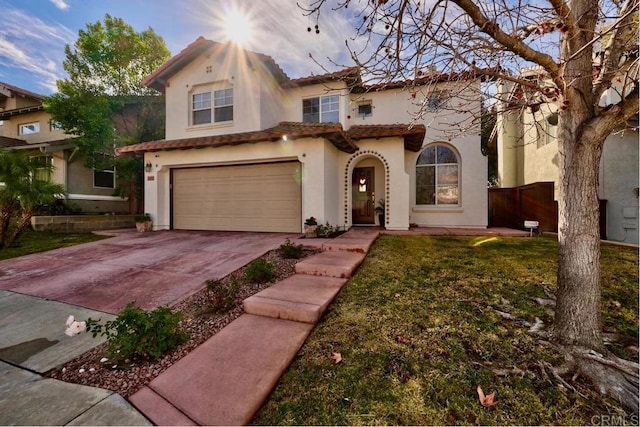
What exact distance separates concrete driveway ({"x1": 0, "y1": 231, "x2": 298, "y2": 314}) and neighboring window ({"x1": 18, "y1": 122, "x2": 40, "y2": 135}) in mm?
15810

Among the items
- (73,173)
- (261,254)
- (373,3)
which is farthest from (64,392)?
(73,173)

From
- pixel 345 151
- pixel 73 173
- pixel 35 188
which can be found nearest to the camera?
pixel 35 188

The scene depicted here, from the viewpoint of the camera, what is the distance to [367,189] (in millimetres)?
11273

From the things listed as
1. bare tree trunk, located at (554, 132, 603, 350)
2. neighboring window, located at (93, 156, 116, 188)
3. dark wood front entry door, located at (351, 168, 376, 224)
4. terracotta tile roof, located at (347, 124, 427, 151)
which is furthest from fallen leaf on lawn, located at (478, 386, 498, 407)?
neighboring window, located at (93, 156, 116, 188)

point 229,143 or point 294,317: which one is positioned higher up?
point 229,143

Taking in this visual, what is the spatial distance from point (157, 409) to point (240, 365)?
655 millimetres

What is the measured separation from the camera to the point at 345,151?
996 centimetres

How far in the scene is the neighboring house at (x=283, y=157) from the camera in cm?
917

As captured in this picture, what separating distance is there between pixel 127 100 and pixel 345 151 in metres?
12.7

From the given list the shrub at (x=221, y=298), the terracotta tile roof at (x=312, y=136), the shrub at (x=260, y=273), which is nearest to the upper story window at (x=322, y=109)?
the terracotta tile roof at (x=312, y=136)

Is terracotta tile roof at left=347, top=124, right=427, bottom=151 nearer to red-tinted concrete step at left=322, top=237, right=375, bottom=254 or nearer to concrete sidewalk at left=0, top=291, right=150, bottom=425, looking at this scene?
red-tinted concrete step at left=322, top=237, right=375, bottom=254

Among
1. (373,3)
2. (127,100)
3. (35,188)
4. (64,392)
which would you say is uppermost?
(127,100)

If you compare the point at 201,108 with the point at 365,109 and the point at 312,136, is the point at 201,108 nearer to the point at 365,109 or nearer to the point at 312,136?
the point at 312,136

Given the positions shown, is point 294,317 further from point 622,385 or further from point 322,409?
point 622,385
